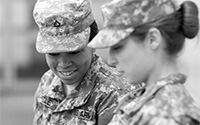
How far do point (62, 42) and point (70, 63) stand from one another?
0.13 m

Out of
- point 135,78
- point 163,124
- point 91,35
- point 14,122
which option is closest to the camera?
point 163,124

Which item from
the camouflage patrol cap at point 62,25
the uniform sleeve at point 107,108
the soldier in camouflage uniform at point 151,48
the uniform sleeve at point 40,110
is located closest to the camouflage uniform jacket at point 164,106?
the soldier in camouflage uniform at point 151,48

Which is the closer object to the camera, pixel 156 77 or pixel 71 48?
pixel 156 77

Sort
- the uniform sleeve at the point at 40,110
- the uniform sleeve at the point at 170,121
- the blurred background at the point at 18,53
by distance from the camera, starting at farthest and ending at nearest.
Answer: the blurred background at the point at 18,53
the uniform sleeve at the point at 40,110
the uniform sleeve at the point at 170,121

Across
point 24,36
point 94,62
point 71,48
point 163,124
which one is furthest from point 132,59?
point 24,36

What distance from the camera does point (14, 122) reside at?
27.6 feet

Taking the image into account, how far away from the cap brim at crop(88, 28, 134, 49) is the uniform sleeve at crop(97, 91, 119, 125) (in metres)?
0.79

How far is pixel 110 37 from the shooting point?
2.39 metres

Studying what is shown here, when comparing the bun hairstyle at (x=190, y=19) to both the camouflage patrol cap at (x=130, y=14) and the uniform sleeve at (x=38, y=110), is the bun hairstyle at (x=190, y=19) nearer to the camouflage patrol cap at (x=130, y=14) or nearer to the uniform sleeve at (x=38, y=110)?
the camouflage patrol cap at (x=130, y=14)

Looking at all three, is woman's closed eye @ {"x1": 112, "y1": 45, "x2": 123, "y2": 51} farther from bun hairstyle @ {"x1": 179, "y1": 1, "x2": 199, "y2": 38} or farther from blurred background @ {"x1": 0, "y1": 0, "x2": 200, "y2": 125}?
blurred background @ {"x1": 0, "y1": 0, "x2": 200, "y2": 125}

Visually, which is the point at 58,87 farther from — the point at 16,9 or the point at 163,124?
the point at 16,9

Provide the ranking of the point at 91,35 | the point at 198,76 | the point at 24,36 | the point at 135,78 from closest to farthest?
the point at 135,78, the point at 91,35, the point at 198,76, the point at 24,36

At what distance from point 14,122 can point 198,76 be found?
3378 mm

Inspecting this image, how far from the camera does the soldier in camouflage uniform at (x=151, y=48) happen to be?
2.31 metres
